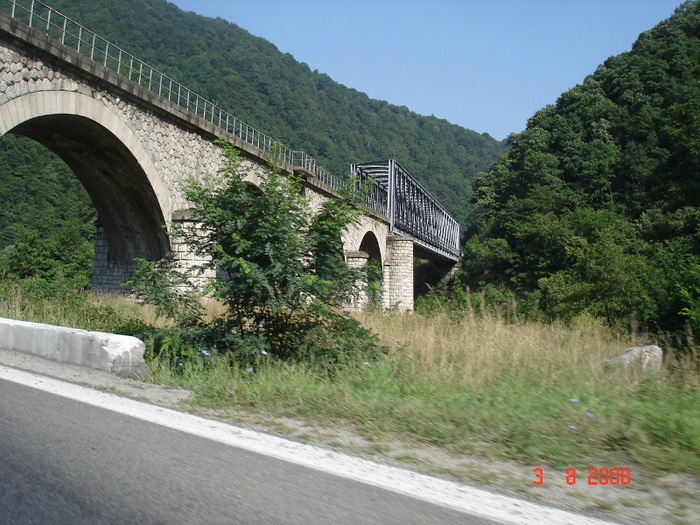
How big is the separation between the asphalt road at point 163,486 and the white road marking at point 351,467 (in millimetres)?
91

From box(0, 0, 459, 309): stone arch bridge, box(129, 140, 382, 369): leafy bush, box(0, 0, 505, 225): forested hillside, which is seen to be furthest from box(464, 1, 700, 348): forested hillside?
box(0, 0, 505, 225): forested hillside

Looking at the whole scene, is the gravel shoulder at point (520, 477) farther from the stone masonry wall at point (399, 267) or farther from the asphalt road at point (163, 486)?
the stone masonry wall at point (399, 267)

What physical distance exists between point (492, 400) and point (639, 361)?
277 centimetres

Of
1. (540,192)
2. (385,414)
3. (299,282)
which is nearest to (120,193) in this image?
(299,282)

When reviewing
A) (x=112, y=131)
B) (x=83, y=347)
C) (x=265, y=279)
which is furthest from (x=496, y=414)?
(x=112, y=131)

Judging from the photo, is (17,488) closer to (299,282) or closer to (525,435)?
(525,435)

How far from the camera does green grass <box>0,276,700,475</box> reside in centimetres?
322

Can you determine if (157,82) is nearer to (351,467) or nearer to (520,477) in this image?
(351,467)

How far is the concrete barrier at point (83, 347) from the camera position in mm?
5211

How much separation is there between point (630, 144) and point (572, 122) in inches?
321

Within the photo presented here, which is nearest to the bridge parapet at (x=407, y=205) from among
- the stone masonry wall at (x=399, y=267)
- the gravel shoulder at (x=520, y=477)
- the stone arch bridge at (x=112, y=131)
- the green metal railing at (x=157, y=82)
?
the stone masonry wall at (x=399, y=267)

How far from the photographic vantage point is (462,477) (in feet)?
9.22

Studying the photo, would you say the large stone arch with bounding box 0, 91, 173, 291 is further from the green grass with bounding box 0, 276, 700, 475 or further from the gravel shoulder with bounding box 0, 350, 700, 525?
the gravel shoulder with bounding box 0, 350, 700, 525

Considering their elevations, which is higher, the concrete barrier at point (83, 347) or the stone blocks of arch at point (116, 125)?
the stone blocks of arch at point (116, 125)
